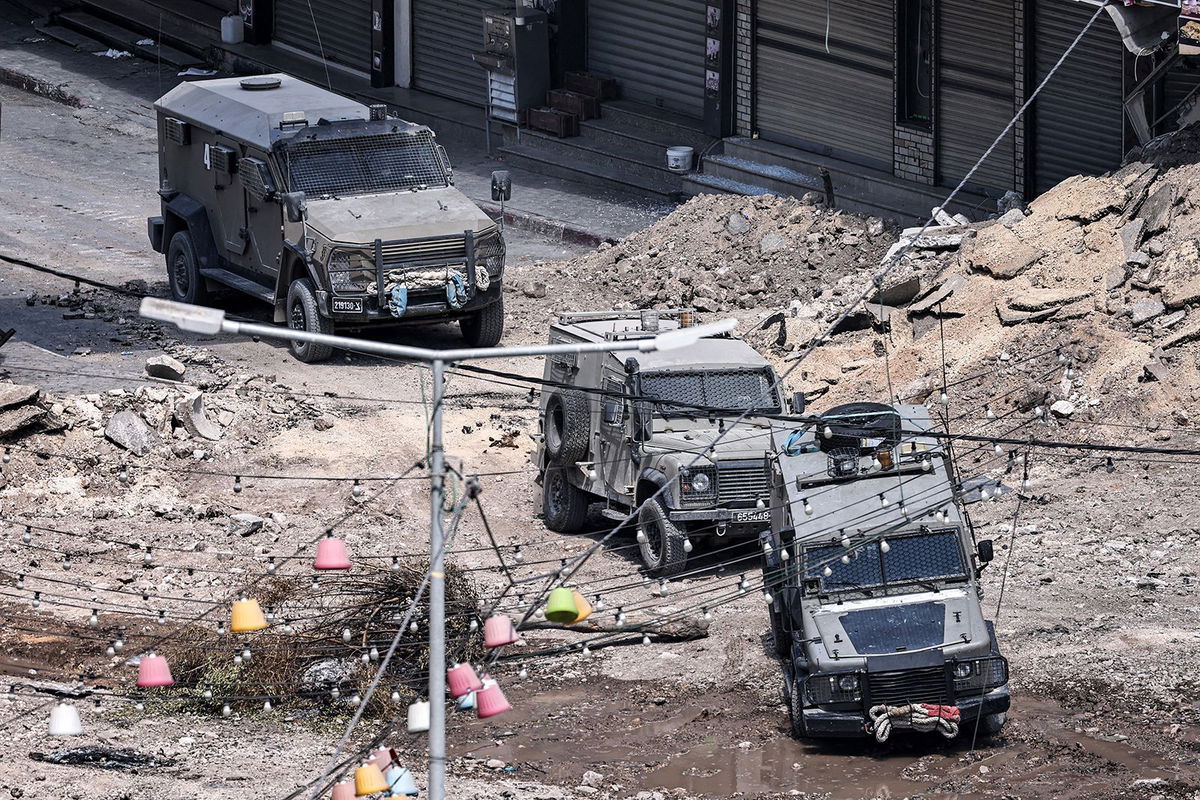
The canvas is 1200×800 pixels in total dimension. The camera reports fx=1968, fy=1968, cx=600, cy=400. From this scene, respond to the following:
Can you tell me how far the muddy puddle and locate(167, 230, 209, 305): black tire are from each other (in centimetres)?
1126

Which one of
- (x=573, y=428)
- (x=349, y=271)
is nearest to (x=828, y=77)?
(x=349, y=271)

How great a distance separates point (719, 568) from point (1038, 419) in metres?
3.90

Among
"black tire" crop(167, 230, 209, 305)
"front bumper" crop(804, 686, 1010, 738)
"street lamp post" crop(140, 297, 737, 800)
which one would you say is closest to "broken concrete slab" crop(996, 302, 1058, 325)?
"front bumper" crop(804, 686, 1010, 738)

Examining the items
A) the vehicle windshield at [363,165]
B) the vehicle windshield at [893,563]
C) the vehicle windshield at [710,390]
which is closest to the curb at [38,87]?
the vehicle windshield at [363,165]

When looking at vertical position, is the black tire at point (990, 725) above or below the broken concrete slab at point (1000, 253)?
below

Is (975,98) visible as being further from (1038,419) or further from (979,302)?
(1038,419)

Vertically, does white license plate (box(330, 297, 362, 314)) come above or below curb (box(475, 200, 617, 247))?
above

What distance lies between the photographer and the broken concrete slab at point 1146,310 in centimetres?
1992

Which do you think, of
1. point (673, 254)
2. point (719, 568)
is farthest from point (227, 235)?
point (719, 568)

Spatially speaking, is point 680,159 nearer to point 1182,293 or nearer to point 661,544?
point 1182,293

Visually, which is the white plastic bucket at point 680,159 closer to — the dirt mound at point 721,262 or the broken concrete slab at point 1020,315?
the dirt mound at point 721,262

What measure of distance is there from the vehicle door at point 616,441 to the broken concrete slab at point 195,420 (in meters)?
4.63

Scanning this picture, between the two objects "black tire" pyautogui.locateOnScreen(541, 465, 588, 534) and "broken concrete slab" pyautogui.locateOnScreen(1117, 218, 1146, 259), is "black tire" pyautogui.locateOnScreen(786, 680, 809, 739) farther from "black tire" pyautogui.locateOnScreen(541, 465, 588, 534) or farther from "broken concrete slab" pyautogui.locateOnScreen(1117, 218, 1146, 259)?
"broken concrete slab" pyautogui.locateOnScreen(1117, 218, 1146, 259)

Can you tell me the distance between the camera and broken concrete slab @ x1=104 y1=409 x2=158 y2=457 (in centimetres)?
2025
